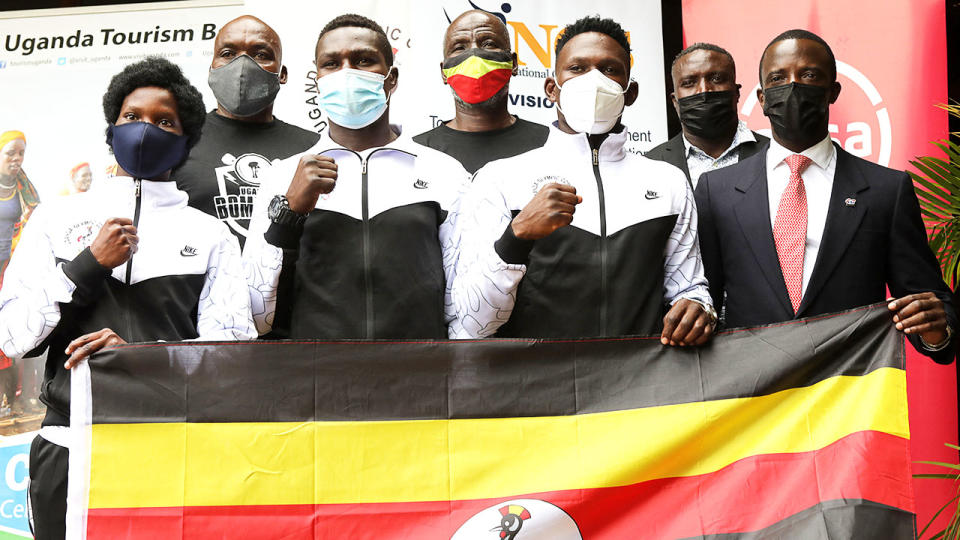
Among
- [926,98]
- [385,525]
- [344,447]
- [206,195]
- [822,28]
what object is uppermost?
[822,28]

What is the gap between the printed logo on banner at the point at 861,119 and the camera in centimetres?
467

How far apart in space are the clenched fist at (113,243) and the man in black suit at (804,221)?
72.2 inches

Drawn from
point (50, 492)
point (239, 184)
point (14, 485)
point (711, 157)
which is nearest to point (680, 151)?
point (711, 157)

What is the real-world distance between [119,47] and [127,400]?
9.96 ft

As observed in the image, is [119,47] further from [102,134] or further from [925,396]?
[925,396]

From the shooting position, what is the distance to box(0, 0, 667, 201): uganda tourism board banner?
4.88m

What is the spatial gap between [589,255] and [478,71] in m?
1.18

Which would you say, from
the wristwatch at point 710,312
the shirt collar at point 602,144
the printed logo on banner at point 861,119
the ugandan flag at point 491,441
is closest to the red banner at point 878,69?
the printed logo on banner at point 861,119

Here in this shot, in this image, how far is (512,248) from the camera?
2768 mm

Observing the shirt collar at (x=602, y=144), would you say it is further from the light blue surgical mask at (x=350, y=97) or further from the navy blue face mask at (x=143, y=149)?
the navy blue face mask at (x=143, y=149)

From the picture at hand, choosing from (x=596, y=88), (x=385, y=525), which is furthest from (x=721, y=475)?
(x=596, y=88)

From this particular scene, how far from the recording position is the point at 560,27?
16.4 feet

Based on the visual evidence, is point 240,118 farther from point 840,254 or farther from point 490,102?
point 840,254

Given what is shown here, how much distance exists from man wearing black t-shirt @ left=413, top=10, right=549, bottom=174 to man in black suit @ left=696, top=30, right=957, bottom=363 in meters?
0.98
